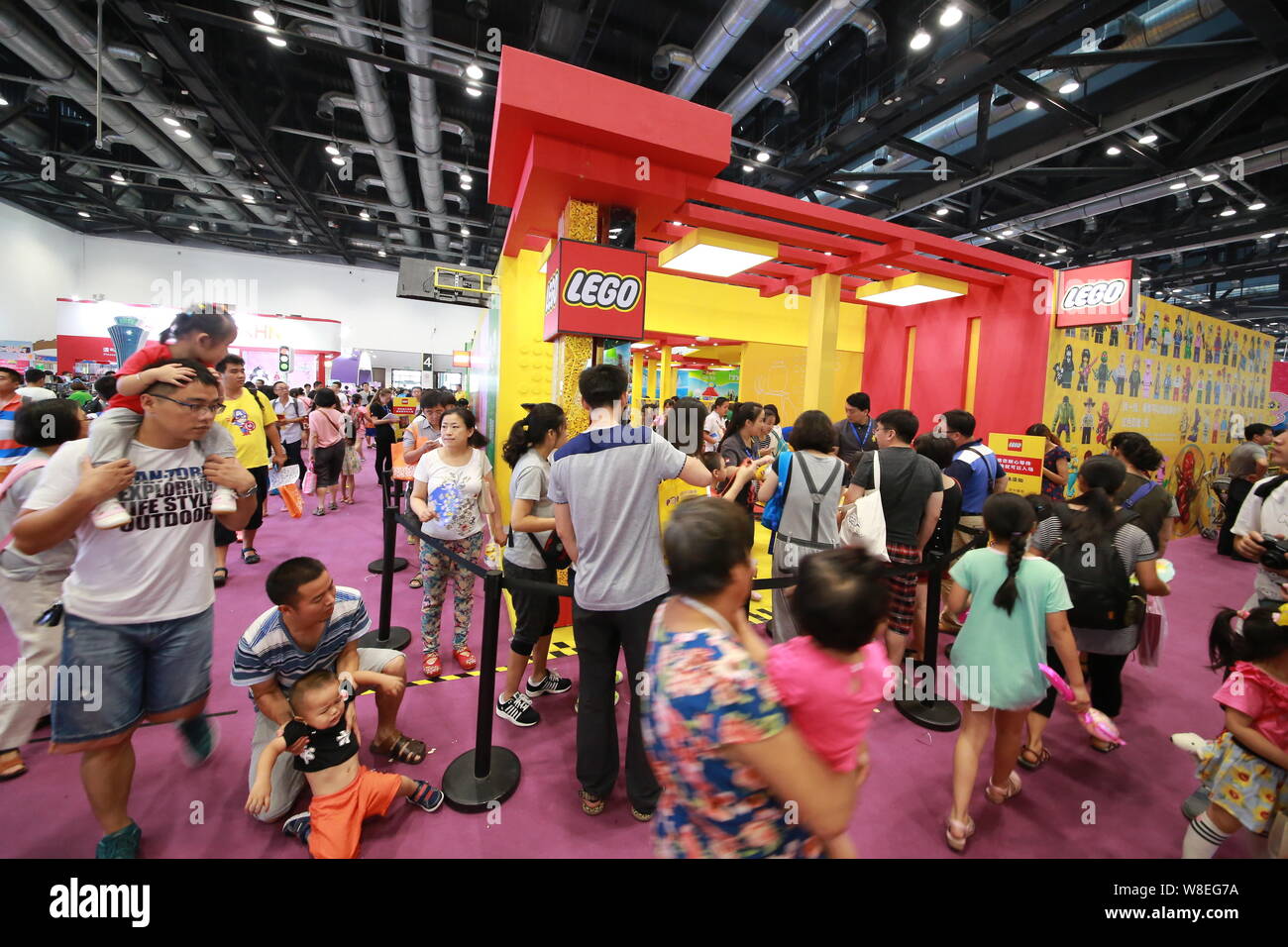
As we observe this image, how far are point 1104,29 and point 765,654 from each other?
24.7ft

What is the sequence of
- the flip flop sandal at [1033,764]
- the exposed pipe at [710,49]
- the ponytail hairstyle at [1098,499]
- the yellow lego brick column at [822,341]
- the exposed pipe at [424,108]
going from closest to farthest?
the ponytail hairstyle at [1098,499]
the flip flop sandal at [1033,764]
the exposed pipe at [710,49]
the exposed pipe at [424,108]
the yellow lego brick column at [822,341]

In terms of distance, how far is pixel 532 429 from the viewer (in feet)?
9.01

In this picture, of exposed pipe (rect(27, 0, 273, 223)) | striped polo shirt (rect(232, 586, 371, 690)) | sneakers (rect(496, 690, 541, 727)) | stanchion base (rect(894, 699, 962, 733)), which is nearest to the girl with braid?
stanchion base (rect(894, 699, 962, 733))

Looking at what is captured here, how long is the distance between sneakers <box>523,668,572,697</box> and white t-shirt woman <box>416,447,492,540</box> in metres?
0.99

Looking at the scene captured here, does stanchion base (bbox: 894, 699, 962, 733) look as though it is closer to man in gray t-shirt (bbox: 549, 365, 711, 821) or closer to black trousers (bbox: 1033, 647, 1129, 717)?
black trousers (bbox: 1033, 647, 1129, 717)

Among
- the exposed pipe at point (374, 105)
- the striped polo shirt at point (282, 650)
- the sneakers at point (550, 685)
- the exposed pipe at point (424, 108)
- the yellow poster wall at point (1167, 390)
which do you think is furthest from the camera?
the yellow poster wall at point (1167, 390)

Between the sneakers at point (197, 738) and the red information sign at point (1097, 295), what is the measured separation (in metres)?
8.26

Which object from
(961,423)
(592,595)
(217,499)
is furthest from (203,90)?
(961,423)

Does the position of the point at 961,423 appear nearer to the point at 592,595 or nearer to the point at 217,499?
the point at 592,595

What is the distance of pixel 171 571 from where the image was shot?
1.77m

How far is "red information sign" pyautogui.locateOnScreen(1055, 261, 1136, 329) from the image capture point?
5.68m

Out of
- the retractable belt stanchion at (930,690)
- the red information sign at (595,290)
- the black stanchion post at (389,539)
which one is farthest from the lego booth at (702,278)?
the retractable belt stanchion at (930,690)

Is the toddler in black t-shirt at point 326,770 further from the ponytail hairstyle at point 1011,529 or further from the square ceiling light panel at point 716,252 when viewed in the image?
the square ceiling light panel at point 716,252

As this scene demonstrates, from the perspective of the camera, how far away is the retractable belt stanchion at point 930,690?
2.92 metres
